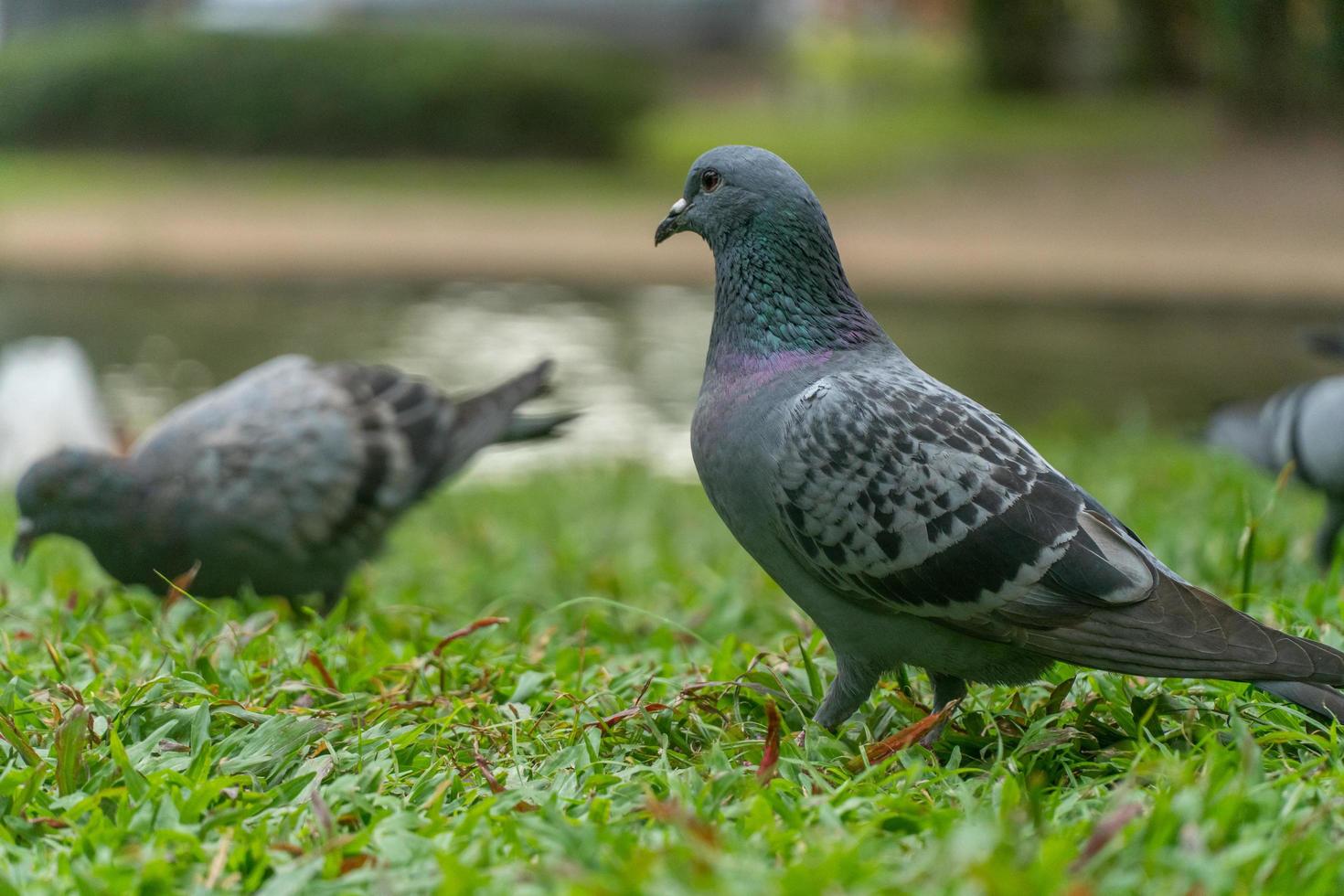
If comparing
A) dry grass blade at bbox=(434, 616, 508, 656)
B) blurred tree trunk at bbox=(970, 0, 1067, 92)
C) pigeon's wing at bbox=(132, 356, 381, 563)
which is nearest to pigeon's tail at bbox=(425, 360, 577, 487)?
pigeon's wing at bbox=(132, 356, 381, 563)

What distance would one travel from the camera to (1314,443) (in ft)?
14.5

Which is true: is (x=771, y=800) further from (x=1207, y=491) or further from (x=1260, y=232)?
(x=1260, y=232)

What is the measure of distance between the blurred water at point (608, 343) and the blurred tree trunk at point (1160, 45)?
25.7ft

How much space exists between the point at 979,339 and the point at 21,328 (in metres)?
7.79

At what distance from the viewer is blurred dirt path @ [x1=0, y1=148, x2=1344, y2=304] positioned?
13.9 metres

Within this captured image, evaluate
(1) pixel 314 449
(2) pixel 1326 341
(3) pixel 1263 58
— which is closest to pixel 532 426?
(1) pixel 314 449

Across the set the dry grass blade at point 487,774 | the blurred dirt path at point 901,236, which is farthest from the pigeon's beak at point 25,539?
the blurred dirt path at point 901,236

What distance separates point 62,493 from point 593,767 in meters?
2.11

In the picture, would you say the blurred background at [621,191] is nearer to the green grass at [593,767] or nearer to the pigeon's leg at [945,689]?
the green grass at [593,767]

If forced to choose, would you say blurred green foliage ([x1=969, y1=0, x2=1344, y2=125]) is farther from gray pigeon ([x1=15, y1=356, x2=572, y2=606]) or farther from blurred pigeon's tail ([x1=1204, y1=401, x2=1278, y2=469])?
gray pigeon ([x1=15, y1=356, x2=572, y2=606])

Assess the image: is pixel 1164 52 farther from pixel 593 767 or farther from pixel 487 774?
pixel 487 774

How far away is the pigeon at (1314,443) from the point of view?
14.3 ft

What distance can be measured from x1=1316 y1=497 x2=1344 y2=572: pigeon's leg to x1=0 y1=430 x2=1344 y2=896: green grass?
294mm

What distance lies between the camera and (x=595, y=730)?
9.32 ft
